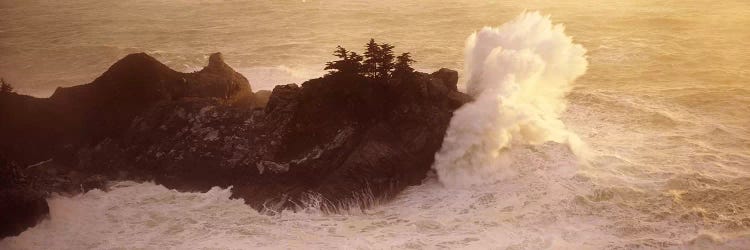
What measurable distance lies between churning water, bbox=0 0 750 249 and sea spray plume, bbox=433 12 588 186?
0.27ft

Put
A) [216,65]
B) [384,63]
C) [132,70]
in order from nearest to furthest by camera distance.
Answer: [384,63], [132,70], [216,65]

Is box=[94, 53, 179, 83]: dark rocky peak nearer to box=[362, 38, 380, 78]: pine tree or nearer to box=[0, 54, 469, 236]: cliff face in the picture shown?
box=[0, 54, 469, 236]: cliff face

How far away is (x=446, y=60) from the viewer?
145 feet

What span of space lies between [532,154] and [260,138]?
1323 cm

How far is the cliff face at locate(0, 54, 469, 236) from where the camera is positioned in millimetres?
22656

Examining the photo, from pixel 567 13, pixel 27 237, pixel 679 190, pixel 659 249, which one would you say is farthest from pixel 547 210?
pixel 567 13

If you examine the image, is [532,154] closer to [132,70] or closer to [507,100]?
[507,100]

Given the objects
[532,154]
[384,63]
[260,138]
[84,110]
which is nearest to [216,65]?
[84,110]

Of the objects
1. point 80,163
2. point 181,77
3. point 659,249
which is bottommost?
point 659,249

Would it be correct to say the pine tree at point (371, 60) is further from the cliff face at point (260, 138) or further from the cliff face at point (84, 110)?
the cliff face at point (84, 110)

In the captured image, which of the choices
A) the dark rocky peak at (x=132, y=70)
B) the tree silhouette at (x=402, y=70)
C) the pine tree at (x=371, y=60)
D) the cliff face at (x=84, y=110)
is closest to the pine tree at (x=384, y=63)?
the pine tree at (x=371, y=60)

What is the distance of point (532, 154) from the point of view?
82.2ft

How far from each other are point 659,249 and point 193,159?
20.0 m

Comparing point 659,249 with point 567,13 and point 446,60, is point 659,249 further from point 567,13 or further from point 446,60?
point 567,13
